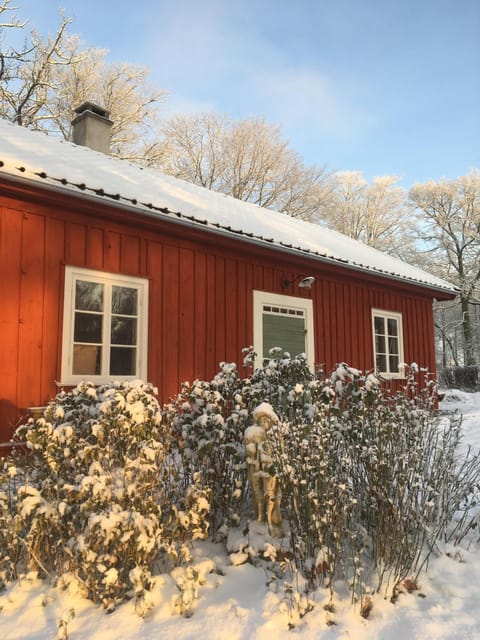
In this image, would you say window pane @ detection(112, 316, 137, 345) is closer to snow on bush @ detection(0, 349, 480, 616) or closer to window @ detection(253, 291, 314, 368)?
window @ detection(253, 291, 314, 368)

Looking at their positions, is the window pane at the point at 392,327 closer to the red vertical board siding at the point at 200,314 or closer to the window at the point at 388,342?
the window at the point at 388,342

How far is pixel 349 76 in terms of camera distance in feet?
33.1

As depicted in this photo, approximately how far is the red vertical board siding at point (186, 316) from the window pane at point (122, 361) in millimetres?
667

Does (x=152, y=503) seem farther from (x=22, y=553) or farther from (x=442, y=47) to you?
(x=442, y=47)

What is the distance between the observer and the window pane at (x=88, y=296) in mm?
5629

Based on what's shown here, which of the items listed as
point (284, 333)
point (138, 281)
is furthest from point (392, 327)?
point (138, 281)

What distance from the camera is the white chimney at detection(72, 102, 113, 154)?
29.8 ft

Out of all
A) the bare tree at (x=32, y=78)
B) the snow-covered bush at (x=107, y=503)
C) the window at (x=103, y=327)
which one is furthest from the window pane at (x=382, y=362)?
the bare tree at (x=32, y=78)

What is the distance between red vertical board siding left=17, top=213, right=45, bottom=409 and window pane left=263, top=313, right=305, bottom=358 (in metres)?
3.39

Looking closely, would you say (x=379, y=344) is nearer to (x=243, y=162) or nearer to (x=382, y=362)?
(x=382, y=362)

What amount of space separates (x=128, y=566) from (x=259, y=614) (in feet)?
2.34

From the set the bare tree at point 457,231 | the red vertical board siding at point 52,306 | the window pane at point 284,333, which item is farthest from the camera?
the bare tree at point 457,231

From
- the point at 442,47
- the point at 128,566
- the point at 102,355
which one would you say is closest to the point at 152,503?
the point at 128,566

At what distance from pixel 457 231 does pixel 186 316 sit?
2259 centimetres
